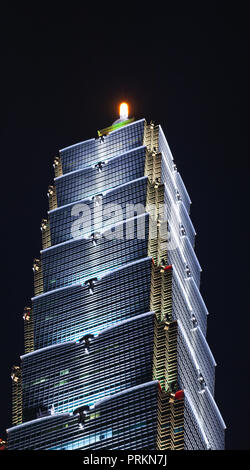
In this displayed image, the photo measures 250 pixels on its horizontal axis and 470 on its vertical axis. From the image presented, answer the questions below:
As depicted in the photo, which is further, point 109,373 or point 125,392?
point 109,373

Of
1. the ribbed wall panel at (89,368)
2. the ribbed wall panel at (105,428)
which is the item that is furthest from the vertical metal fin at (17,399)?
the ribbed wall panel at (105,428)

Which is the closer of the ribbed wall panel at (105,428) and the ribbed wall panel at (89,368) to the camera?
the ribbed wall panel at (105,428)

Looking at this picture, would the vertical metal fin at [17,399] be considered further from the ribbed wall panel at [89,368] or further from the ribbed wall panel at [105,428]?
the ribbed wall panel at [105,428]

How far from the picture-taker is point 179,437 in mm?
160750

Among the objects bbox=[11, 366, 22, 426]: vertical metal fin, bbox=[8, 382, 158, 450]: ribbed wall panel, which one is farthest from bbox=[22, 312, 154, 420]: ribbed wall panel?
bbox=[8, 382, 158, 450]: ribbed wall panel

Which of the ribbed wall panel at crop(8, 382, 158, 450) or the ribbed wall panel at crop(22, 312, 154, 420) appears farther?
the ribbed wall panel at crop(22, 312, 154, 420)

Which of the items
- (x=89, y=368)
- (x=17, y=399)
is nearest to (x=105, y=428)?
(x=89, y=368)

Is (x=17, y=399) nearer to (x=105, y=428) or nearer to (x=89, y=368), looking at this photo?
(x=89, y=368)

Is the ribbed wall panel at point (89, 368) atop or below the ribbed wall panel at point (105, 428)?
atop

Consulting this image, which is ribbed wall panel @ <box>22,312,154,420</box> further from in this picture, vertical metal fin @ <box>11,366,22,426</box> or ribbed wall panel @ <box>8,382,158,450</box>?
ribbed wall panel @ <box>8,382,158,450</box>
